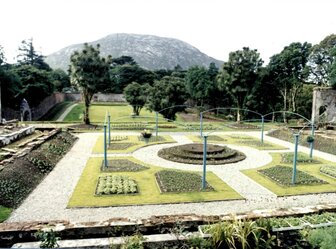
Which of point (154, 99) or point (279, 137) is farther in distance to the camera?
point (154, 99)

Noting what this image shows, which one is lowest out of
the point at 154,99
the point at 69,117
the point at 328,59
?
the point at 69,117

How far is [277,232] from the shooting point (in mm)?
7770

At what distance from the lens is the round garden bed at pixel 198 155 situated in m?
18.8

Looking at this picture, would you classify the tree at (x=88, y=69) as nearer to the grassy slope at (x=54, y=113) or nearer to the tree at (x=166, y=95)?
the tree at (x=166, y=95)

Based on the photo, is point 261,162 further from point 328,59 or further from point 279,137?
point 328,59

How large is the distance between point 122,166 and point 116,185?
3498mm

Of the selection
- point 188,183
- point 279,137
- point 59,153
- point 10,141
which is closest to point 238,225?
point 188,183

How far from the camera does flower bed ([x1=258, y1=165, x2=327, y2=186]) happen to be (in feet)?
48.1

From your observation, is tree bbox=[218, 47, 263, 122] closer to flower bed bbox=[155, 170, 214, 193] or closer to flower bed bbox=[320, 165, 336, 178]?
flower bed bbox=[320, 165, 336, 178]

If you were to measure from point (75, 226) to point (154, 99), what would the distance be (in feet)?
97.4

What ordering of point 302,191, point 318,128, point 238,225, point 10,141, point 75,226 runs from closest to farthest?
point 238,225
point 75,226
point 302,191
point 10,141
point 318,128

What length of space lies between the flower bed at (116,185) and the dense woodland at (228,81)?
59.1 feet

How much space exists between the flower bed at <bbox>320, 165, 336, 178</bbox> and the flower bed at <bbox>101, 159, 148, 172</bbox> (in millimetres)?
9983

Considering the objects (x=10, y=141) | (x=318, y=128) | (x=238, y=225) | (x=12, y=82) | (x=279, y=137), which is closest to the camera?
(x=238, y=225)
